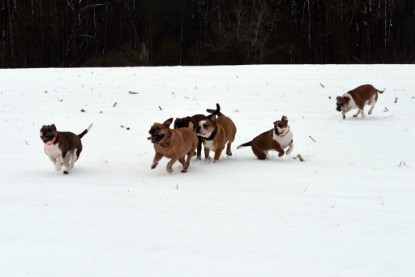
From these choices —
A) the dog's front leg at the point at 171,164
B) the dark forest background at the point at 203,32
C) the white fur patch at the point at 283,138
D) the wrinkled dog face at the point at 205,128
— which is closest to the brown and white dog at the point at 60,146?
the dog's front leg at the point at 171,164

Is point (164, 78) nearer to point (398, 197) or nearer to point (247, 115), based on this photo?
point (247, 115)

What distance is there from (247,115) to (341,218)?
937 cm

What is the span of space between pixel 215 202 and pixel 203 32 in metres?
38.4

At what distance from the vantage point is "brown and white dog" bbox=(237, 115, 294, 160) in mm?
9555

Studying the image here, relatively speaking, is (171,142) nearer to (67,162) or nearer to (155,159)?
Answer: (155,159)

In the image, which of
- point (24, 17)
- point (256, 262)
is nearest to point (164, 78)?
point (256, 262)

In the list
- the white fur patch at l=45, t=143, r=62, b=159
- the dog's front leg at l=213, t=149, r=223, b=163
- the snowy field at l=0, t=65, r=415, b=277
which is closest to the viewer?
the snowy field at l=0, t=65, r=415, b=277

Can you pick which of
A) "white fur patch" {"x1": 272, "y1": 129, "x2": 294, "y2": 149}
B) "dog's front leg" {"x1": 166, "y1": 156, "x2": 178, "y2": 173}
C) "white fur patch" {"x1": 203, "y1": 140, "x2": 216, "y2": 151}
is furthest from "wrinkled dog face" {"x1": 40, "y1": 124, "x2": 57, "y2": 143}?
"white fur patch" {"x1": 272, "y1": 129, "x2": 294, "y2": 149}

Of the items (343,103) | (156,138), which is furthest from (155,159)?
(343,103)

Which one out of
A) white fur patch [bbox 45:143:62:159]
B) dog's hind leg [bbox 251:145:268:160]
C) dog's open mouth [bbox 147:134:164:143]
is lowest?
dog's hind leg [bbox 251:145:268:160]

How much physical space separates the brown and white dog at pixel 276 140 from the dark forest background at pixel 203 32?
103ft

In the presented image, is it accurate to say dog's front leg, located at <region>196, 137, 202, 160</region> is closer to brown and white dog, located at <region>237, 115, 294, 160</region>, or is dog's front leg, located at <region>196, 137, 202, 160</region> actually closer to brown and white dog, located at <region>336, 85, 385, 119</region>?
brown and white dog, located at <region>237, 115, 294, 160</region>

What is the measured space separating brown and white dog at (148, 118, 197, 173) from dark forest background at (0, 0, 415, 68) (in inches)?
1279

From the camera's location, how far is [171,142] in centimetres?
814
